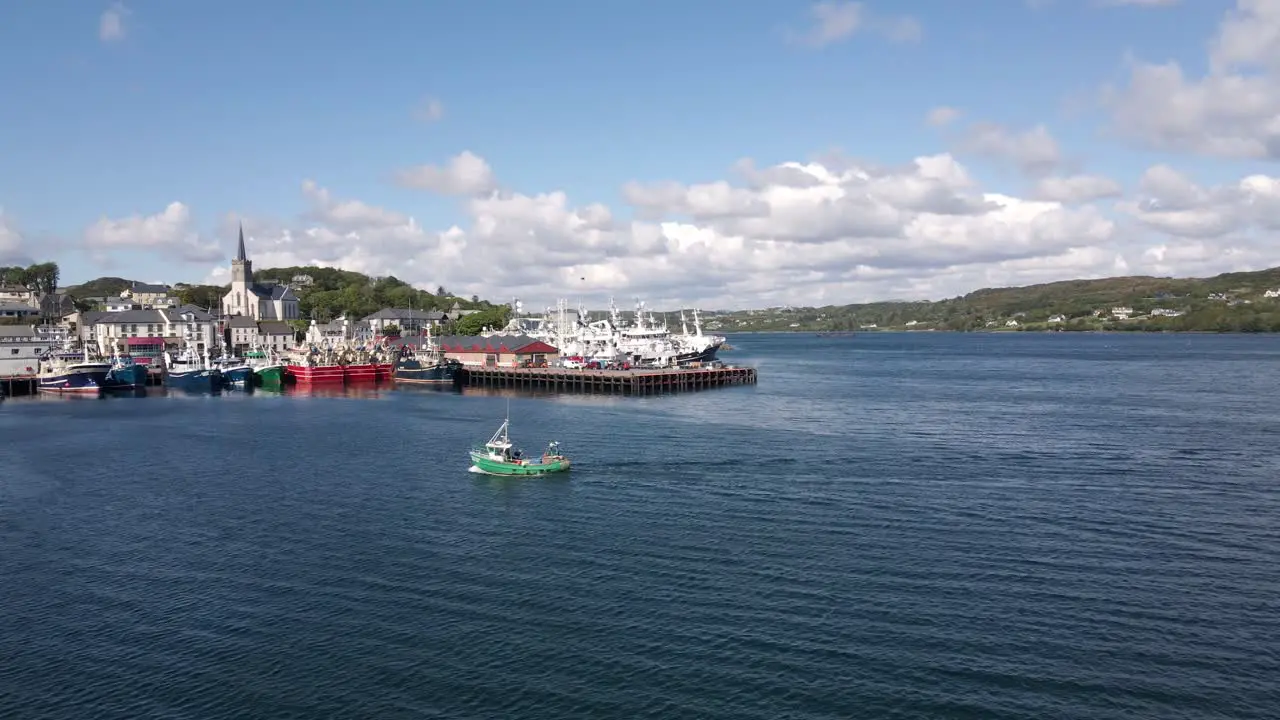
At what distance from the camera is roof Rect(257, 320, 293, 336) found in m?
147

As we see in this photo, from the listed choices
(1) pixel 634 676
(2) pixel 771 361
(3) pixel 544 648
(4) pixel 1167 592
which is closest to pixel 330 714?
(3) pixel 544 648

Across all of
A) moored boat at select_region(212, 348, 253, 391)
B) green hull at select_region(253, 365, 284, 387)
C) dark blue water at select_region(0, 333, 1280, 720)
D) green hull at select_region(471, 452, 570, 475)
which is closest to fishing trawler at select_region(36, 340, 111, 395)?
moored boat at select_region(212, 348, 253, 391)

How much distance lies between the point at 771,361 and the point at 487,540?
418 feet

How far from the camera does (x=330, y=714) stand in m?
19.1

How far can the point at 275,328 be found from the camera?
14838 centimetres

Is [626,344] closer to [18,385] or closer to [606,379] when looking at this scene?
[606,379]

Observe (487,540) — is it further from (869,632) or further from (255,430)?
(255,430)

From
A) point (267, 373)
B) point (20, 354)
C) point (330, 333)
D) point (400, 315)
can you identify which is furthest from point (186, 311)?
point (267, 373)

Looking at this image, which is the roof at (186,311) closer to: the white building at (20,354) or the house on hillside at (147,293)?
the white building at (20,354)

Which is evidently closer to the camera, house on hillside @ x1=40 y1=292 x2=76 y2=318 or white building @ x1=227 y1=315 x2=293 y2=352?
white building @ x1=227 y1=315 x2=293 y2=352

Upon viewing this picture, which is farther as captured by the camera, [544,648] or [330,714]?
[544,648]

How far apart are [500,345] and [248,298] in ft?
233

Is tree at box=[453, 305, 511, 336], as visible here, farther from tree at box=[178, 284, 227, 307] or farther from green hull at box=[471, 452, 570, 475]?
green hull at box=[471, 452, 570, 475]

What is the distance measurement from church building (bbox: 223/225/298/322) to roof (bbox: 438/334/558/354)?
56.8 m
